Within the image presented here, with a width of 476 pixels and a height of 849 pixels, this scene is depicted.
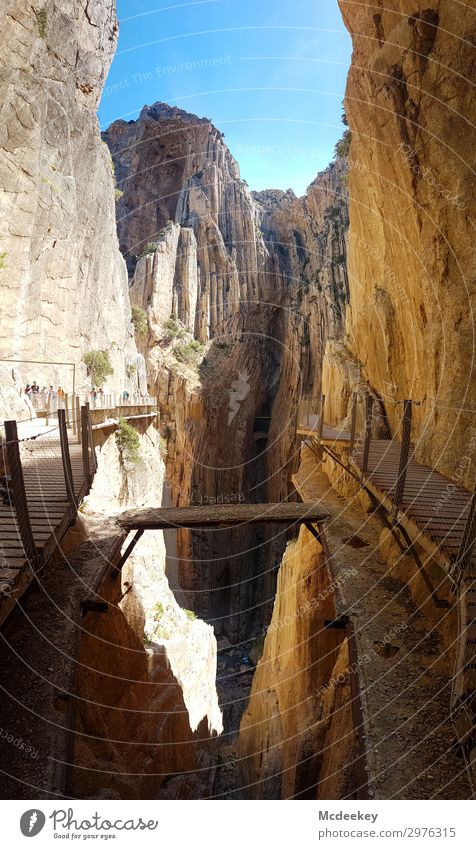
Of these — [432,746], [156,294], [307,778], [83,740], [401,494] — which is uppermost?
[156,294]

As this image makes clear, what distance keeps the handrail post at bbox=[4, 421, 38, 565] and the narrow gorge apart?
16.1 inches

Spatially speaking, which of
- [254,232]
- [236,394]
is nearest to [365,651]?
[236,394]

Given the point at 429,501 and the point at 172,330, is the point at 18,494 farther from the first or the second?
the point at 172,330

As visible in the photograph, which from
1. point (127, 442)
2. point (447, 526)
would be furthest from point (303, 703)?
point (127, 442)

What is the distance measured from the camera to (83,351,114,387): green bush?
76.8 ft

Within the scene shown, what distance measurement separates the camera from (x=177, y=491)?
38.5m

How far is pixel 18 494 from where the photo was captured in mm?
4758

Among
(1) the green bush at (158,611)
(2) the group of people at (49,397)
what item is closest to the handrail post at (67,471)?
(2) the group of people at (49,397)

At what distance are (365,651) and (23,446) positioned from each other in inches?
387

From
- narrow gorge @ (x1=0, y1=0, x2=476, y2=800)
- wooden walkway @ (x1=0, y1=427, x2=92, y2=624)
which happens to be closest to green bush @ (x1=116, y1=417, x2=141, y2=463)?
narrow gorge @ (x1=0, y1=0, x2=476, y2=800)

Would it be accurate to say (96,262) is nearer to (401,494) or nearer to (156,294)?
(156,294)

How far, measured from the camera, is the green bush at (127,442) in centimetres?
2020

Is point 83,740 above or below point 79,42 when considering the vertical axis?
below

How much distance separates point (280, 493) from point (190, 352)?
57.3 feet
